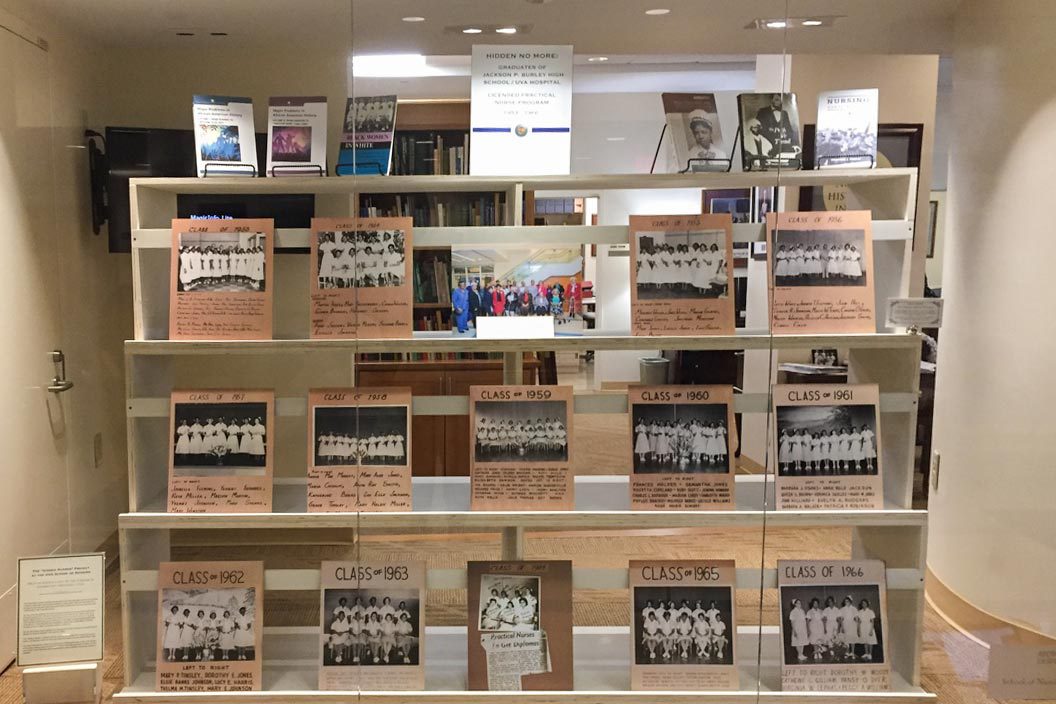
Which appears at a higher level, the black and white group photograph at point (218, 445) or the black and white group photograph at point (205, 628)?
the black and white group photograph at point (218, 445)

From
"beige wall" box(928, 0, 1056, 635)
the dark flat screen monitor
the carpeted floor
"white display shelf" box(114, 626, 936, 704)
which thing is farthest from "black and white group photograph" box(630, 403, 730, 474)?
the dark flat screen monitor

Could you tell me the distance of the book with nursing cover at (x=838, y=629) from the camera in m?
2.49

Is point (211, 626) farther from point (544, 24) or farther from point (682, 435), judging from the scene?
point (544, 24)

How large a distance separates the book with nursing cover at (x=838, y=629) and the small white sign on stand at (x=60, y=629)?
Answer: 204cm

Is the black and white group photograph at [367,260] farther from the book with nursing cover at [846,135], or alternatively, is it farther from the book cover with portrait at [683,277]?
the book with nursing cover at [846,135]

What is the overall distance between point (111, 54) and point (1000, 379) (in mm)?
2801

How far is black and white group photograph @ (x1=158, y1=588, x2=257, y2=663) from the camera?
8.27ft

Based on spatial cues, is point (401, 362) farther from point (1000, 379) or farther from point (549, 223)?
point (1000, 379)

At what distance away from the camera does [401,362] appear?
250 centimetres

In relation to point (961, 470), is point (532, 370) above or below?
above

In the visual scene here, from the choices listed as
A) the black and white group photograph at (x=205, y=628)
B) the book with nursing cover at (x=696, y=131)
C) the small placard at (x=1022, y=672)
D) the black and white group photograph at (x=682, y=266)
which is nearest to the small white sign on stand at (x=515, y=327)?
the black and white group photograph at (x=682, y=266)

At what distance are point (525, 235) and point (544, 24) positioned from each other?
2.08ft

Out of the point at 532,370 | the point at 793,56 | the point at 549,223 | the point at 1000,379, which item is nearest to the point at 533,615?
the point at 532,370

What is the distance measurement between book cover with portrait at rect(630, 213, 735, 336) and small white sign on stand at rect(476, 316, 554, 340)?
0.82ft
